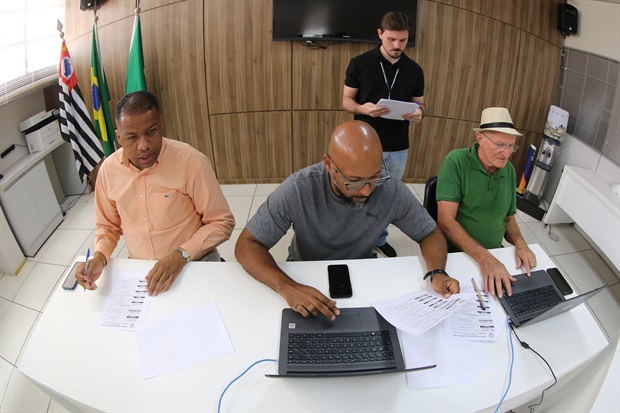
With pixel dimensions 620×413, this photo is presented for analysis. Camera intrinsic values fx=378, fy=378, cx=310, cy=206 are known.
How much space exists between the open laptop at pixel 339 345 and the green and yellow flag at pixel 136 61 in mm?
2880

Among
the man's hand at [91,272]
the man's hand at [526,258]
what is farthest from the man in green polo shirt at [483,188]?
the man's hand at [91,272]

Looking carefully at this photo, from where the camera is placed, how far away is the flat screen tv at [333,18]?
345 cm

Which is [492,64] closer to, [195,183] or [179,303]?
[195,183]

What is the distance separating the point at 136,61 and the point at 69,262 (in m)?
1.83

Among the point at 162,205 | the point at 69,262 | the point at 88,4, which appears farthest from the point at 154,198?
the point at 88,4

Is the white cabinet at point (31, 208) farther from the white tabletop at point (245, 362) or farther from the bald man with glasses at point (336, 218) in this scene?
the bald man with glasses at point (336, 218)

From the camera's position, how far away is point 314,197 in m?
1.64

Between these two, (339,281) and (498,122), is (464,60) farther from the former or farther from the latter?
(339,281)

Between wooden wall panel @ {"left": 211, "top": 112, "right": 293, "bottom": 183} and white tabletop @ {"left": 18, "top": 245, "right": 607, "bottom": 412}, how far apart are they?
2.50 metres

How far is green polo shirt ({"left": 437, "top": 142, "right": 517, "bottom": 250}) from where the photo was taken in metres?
1.98

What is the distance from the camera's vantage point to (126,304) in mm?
1481

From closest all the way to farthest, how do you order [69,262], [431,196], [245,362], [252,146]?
[245,362] < [431,196] < [69,262] < [252,146]

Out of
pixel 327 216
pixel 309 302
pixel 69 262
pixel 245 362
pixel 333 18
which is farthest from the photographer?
pixel 333 18

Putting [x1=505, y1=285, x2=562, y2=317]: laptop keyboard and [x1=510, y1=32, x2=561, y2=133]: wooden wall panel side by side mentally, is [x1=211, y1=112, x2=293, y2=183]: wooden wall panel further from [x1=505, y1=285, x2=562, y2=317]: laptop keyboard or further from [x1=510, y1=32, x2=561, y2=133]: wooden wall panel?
[x1=505, y1=285, x2=562, y2=317]: laptop keyboard
